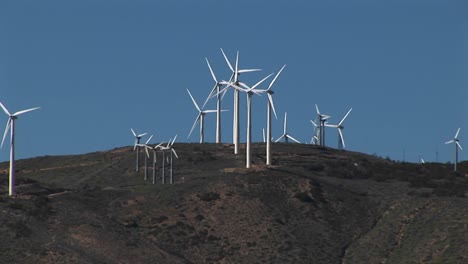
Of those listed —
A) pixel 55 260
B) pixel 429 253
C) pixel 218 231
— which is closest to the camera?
pixel 55 260

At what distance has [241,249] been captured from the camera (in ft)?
618

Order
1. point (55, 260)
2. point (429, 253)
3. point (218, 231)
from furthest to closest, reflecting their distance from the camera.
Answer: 1. point (218, 231)
2. point (429, 253)
3. point (55, 260)

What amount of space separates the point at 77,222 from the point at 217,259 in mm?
23276

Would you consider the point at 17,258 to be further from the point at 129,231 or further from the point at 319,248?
the point at 319,248

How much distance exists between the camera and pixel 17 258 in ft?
562

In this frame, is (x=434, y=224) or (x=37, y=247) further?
(x=434, y=224)

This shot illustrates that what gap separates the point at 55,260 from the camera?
170375mm

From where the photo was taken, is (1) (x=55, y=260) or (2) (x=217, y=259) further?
(2) (x=217, y=259)

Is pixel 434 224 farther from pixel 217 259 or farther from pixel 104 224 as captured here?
pixel 104 224

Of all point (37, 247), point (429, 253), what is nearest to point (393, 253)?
point (429, 253)

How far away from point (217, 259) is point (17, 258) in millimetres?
30049

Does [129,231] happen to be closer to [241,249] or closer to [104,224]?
[104,224]

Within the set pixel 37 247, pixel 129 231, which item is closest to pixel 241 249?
pixel 129 231

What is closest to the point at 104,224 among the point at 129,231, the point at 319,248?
the point at 129,231
